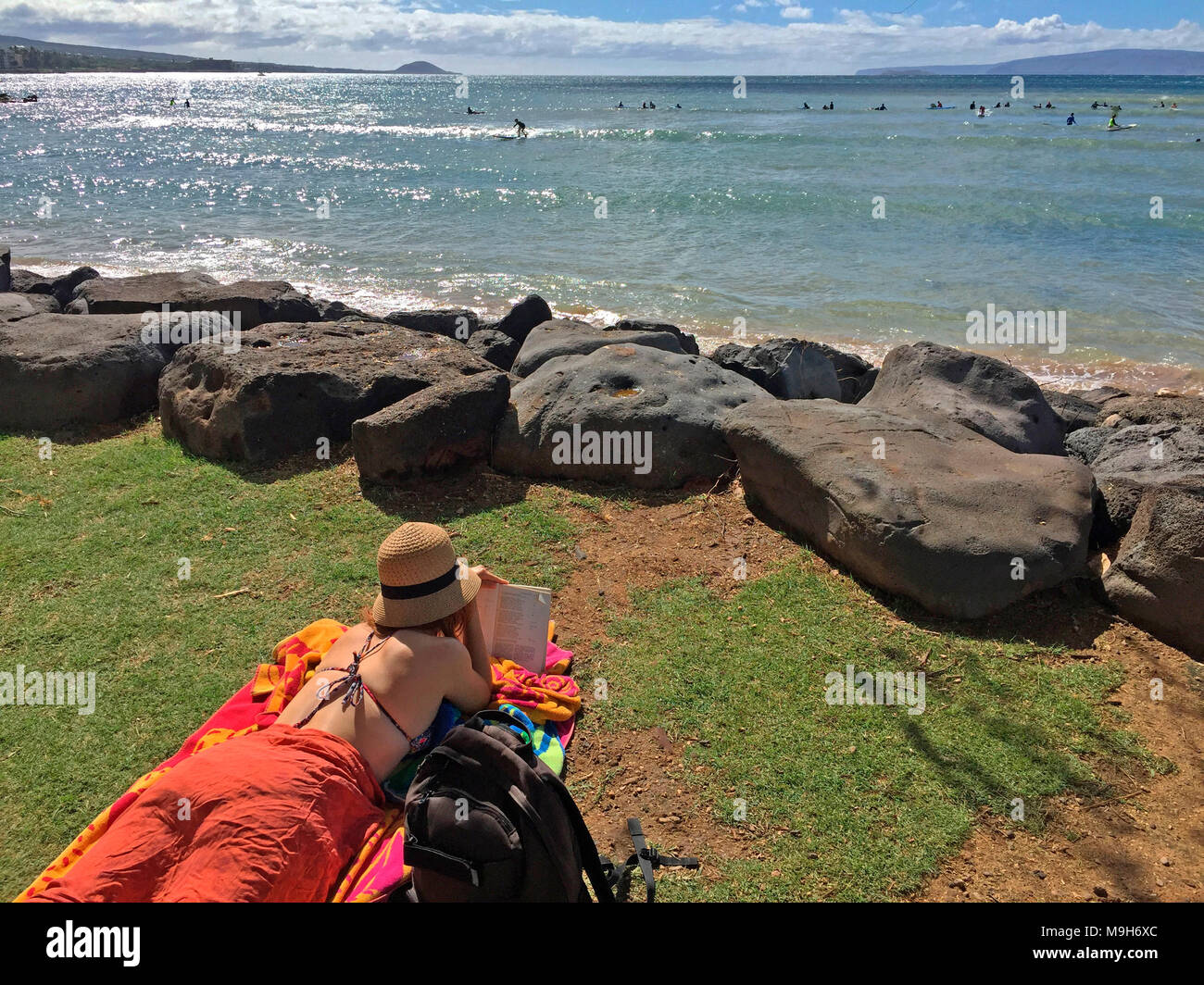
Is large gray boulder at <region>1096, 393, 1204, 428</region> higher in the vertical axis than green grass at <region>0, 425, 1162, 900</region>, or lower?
higher

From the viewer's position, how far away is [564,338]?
9.21 m

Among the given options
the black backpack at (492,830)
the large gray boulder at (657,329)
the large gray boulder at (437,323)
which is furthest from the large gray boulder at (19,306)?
the black backpack at (492,830)

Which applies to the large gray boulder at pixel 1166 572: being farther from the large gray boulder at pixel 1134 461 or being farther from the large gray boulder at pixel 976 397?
the large gray boulder at pixel 976 397

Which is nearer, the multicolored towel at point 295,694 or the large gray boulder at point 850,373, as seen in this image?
the multicolored towel at point 295,694

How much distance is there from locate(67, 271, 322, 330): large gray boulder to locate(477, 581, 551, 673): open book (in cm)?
682

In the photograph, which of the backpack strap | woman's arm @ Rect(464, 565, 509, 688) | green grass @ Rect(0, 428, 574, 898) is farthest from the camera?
green grass @ Rect(0, 428, 574, 898)

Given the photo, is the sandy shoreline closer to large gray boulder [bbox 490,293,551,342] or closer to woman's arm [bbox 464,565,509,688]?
large gray boulder [bbox 490,293,551,342]

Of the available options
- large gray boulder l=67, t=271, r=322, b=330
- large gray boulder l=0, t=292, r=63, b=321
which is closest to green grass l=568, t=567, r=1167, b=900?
large gray boulder l=67, t=271, r=322, b=330

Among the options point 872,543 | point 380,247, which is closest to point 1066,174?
point 380,247

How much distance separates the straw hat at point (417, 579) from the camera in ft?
12.0

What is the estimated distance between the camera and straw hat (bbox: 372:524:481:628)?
365 centimetres

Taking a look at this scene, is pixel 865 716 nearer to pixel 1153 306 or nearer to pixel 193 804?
pixel 193 804

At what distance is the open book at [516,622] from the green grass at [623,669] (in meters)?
0.33

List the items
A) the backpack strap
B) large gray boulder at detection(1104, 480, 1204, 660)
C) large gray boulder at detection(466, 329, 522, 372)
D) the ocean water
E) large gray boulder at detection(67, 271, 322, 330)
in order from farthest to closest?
the ocean water
large gray boulder at detection(466, 329, 522, 372)
large gray boulder at detection(67, 271, 322, 330)
large gray boulder at detection(1104, 480, 1204, 660)
the backpack strap
